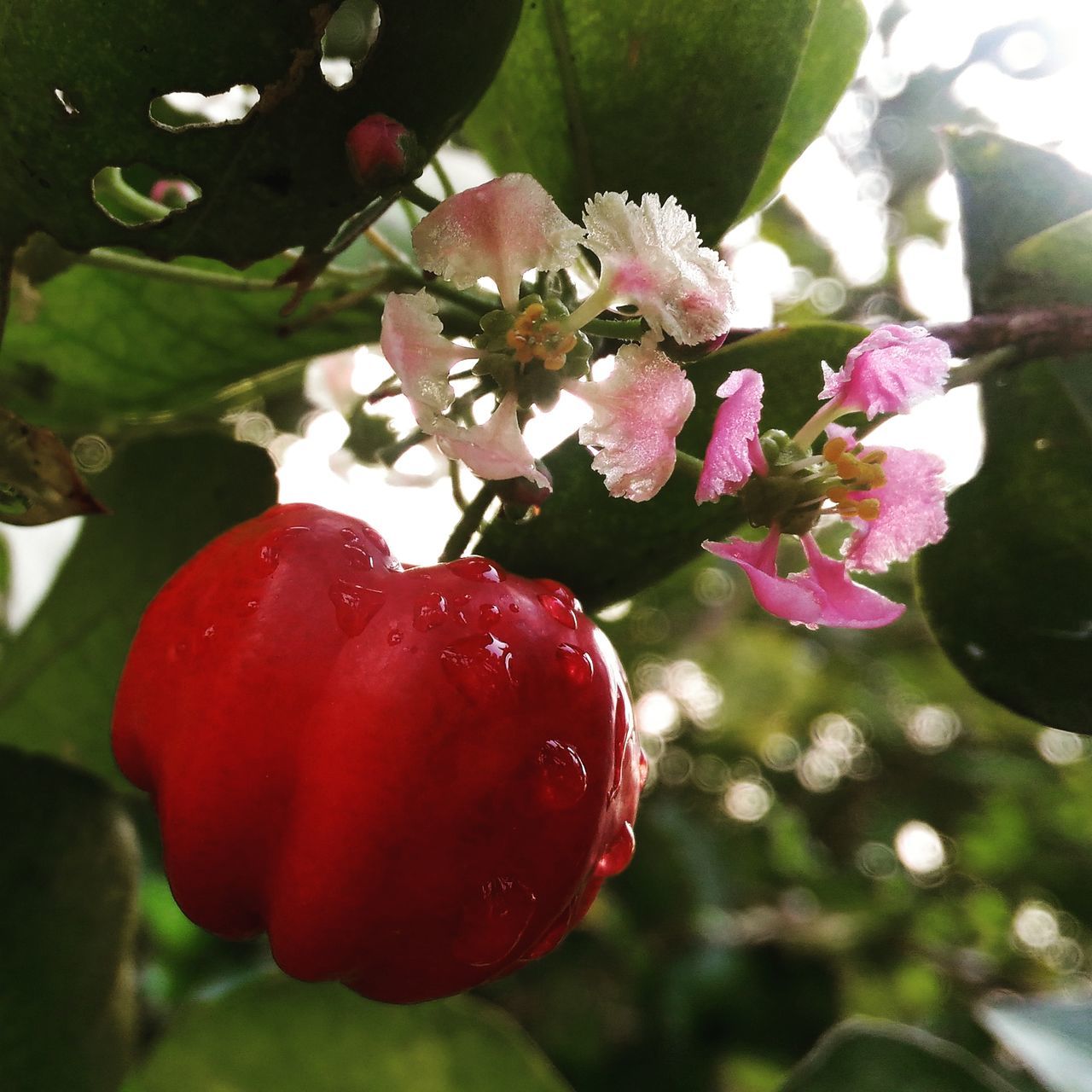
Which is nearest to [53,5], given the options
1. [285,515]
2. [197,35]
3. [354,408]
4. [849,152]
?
[197,35]

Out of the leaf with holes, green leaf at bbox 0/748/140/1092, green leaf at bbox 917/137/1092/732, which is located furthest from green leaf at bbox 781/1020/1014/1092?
the leaf with holes

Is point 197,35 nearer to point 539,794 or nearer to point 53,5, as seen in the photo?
point 53,5

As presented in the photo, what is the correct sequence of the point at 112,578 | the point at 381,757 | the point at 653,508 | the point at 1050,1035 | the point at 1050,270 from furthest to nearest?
the point at 112,578 < the point at 1050,1035 < the point at 1050,270 < the point at 653,508 < the point at 381,757

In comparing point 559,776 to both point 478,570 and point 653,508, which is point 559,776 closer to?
point 478,570

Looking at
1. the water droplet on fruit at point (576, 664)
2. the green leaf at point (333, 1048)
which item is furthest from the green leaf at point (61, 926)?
the water droplet on fruit at point (576, 664)

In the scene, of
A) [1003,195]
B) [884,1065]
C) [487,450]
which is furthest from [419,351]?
[884,1065]

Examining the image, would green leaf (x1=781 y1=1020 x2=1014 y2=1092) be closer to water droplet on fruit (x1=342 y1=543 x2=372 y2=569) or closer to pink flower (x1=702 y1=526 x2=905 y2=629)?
pink flower (x1=702 y1=526 x2=905 y2=629)
